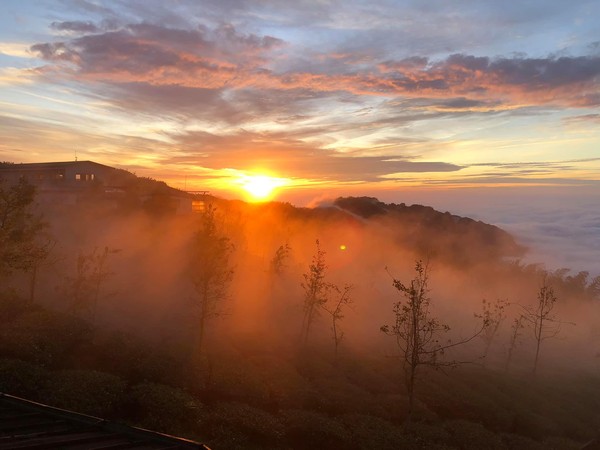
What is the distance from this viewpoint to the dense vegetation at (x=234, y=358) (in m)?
25.3

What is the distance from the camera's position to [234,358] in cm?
3609

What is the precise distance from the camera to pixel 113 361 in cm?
3011

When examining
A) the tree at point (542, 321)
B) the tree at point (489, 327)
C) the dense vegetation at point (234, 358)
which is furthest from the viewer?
the tree at point (489, 327)

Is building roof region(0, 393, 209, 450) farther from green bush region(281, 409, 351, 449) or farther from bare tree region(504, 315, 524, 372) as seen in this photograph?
bare tree region(504, 315, 524, 372)

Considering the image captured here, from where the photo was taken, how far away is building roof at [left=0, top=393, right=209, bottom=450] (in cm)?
1073

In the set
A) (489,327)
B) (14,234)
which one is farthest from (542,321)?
(14,234)

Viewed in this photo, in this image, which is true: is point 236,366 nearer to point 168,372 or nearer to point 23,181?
point 168,372

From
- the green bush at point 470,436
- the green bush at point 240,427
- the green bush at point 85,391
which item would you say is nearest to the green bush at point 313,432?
the green bush at point 240,427

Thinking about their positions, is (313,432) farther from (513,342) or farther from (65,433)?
(513,342)

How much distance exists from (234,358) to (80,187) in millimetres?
55414

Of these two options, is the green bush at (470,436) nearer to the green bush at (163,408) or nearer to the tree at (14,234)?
the green bush at (163,408)

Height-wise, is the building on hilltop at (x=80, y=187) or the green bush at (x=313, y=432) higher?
the building on hilltop at (x=80, y=187)

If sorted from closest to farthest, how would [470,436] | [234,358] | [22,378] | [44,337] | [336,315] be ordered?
[22,378] < [470,436] < [44,337] < [234,358] < [336,315]

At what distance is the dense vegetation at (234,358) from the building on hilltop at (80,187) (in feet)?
8.94
